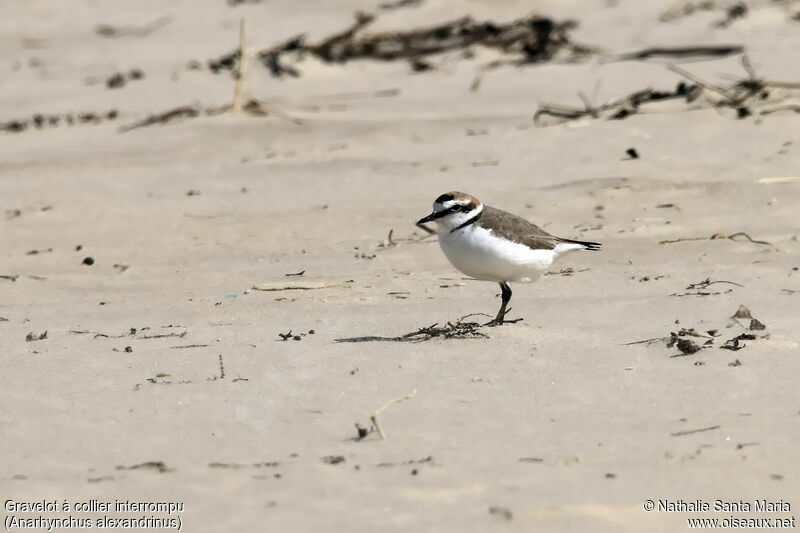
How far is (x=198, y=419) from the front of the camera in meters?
5.18

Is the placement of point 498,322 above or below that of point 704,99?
below

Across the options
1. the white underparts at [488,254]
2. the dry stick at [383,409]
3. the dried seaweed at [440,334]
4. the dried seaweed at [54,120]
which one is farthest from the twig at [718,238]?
the dried seaweed at [54,120]

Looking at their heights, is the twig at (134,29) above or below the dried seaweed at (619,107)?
below

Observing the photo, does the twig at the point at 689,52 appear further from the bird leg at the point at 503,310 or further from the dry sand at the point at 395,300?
the bird leg at the point at 503,310

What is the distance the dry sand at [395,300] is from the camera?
175 inches

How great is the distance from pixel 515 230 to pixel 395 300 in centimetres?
94

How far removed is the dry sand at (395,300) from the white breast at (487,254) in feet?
1.00

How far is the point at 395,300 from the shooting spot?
7223mm

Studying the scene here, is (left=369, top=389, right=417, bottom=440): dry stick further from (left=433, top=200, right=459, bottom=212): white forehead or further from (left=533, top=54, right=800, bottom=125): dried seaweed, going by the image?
(left=533, top=54, right=800, bottom=125): dried seaweed

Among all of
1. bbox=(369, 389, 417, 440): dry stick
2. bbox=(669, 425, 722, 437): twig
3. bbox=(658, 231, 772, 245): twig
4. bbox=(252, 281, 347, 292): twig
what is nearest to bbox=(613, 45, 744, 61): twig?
bbox=(658, 231, 772, 245): twig

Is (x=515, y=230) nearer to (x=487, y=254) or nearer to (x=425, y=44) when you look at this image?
(x=487, y=254)

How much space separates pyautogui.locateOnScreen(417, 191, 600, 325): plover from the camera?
21.2ft

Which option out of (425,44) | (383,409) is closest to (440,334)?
(383,409)

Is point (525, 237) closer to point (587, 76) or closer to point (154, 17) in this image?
point (587, 76)
